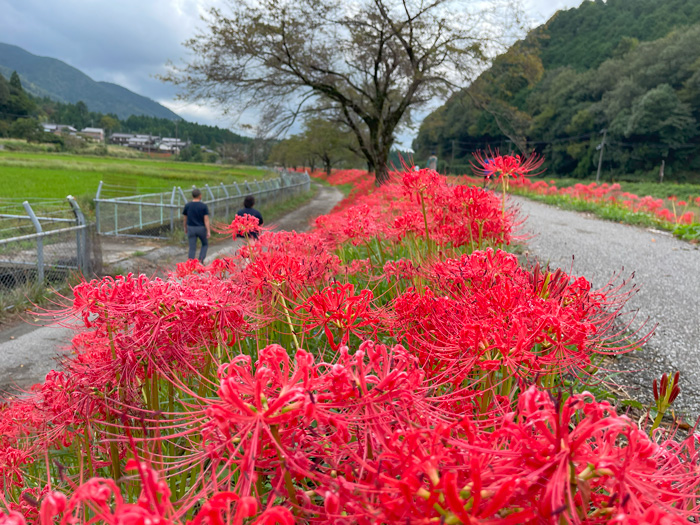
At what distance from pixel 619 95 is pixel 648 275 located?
48909 millimetres

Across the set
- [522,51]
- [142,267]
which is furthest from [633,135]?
[142,267]

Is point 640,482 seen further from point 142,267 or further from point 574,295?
point 142,267

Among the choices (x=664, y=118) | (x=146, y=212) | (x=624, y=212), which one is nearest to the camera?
(x=624, y=212)

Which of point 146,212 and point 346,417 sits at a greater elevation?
point 346,417

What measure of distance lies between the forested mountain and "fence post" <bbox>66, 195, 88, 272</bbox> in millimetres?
22213

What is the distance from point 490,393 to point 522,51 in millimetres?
18975

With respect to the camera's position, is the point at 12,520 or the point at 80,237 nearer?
the point at 12,520

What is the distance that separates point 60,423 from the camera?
194 cm

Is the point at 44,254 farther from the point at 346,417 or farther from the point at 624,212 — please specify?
the point at 624,212

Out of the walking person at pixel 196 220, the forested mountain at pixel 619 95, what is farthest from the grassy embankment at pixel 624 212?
the forested mountain at pixel 619 95

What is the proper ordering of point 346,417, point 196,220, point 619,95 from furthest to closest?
point 619,95
point 196,220
point 346,417

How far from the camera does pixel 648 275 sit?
636 centimetres

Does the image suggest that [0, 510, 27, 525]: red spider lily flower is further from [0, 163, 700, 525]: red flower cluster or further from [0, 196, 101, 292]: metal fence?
[0, 196, 101, 292]: metal fence

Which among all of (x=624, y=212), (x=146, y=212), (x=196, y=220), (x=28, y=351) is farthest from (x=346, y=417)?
(x=624, y=212)
